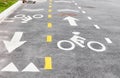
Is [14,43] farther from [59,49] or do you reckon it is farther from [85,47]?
[85,47]

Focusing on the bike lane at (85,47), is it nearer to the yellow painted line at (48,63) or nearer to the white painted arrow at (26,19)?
the yellow painted line at (48,63)

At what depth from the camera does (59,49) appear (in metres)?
10.1

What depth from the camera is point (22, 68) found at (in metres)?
7.99

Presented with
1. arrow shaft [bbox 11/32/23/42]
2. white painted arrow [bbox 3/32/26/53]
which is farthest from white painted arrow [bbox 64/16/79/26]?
white painted arrow [bbox 3/32/26/53]

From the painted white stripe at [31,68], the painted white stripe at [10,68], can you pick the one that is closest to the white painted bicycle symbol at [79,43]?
the painted white stripe at [31,68]

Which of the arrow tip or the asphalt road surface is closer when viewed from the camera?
the asphalt road surface

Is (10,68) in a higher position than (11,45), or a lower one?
higher

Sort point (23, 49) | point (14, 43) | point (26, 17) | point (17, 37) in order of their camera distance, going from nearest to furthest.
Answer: point (23, 49), point (14, 43), point (17, 37), point (26, 17)

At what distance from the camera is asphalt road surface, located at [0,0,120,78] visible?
7.85 m

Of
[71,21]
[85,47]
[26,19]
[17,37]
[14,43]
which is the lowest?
[26,19]

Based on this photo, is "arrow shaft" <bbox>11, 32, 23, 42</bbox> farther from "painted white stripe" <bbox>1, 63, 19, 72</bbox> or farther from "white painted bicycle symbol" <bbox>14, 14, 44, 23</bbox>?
"white painted bicycle symbol" <bbox>14, 14, 44, 23</bbox>

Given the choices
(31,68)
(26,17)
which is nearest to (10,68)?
(31,68)

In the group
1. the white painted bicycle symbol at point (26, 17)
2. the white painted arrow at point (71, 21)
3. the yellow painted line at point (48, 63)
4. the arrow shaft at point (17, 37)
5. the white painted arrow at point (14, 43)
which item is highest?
the yellow painted line at point (48, 63)

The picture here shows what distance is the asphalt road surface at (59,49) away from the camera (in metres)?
7.85
